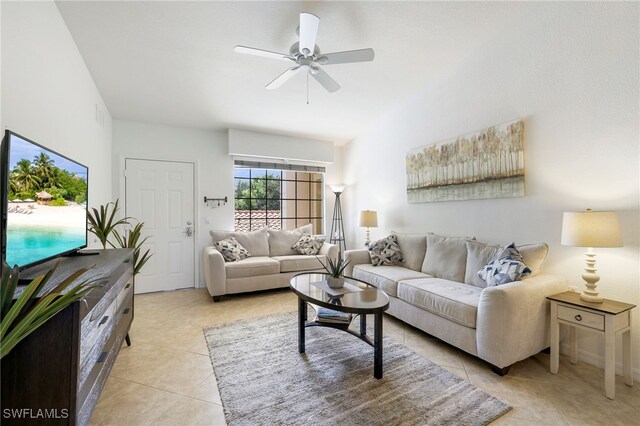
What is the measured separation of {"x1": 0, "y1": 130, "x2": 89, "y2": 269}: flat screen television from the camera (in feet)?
4.00

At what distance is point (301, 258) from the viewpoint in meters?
4.13

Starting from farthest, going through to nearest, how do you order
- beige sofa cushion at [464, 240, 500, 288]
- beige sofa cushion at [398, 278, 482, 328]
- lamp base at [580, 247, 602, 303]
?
beige sofa cushion at [464, 240, 500, 288]
beige sofa cushion at [398, 278, 482, 328]
lamp base at [580, 247, 602, 303]

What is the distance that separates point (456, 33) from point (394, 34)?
2.04 feet

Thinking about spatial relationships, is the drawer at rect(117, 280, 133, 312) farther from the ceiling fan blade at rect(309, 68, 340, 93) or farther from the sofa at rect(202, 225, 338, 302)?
the ceiling fan blade at rect(309, 68, 340, 93)

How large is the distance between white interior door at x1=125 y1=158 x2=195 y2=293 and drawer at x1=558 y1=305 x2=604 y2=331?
4.31 m

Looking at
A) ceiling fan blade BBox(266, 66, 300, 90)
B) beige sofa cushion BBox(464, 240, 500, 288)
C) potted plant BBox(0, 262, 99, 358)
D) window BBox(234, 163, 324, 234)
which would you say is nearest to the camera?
potted plant BBox(0, 262, 99, 358)

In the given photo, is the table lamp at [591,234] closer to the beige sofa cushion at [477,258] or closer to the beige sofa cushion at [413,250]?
the beige sofa cushion at [477,258]

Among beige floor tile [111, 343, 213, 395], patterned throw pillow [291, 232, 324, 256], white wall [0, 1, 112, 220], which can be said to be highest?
white wall [0, 1, 112, 220]

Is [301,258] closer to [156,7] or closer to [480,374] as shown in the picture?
[480,374]

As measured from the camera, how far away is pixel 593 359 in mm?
2123

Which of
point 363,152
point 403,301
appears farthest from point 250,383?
point 363,152

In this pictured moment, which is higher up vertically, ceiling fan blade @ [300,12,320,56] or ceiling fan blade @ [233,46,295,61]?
ceiling fan blade @ [300,12,320,56]

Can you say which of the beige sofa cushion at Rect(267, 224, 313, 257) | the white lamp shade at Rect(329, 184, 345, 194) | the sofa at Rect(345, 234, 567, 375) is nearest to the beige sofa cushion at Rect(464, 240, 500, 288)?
the sofa at Rect(345, 234, 567, 375)

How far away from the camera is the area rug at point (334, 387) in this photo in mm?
1552
